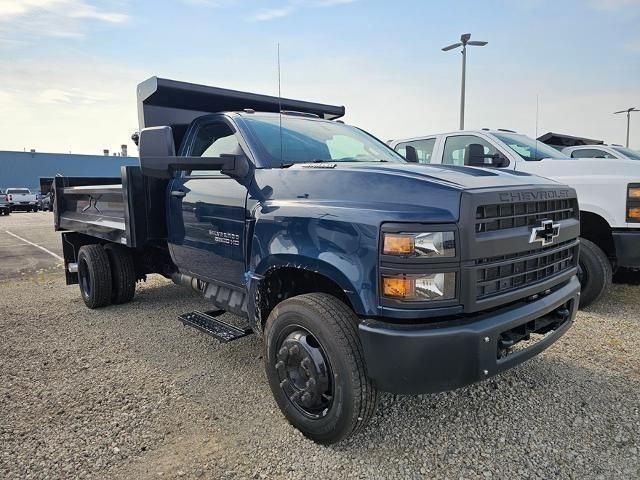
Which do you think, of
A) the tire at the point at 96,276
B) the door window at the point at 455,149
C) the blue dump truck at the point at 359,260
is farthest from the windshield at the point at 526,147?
the tire at the point at 96,276

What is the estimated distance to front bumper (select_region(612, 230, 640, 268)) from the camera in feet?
15.5

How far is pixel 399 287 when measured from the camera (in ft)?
7.51

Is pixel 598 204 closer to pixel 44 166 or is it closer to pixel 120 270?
pixel 120 270

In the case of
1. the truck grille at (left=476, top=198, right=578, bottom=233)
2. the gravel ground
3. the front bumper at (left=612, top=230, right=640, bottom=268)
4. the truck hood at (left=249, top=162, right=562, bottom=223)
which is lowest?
the gravel ground

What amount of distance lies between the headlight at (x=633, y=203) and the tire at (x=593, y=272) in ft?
1.43

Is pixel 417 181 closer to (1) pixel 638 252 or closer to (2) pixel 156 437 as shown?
(2) pixel 156 437

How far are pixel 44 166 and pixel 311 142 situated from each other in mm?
46799

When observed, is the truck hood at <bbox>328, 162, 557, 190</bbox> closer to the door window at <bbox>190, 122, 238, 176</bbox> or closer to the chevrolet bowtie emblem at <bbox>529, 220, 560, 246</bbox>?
the chevrolet bowtie emblem at <bbox>529, 220, 560, 246</bbox>

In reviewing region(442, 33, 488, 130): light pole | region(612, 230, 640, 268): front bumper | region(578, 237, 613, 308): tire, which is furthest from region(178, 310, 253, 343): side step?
region(442, 33, 488, 130): light pole

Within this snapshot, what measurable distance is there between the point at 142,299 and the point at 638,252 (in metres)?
5.73

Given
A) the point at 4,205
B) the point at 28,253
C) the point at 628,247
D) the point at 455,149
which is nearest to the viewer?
the point at 628,247

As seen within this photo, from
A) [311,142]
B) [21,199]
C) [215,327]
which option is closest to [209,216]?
[215,327]

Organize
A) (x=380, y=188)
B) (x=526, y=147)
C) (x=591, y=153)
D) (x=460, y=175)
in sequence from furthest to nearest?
(x=591, y=153)
(x=526, y=147)
(x=460, y=175)
(x=380, y=188)

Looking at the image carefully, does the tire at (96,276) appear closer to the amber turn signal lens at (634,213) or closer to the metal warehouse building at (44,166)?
the amber turn signal lens at (634,213)
